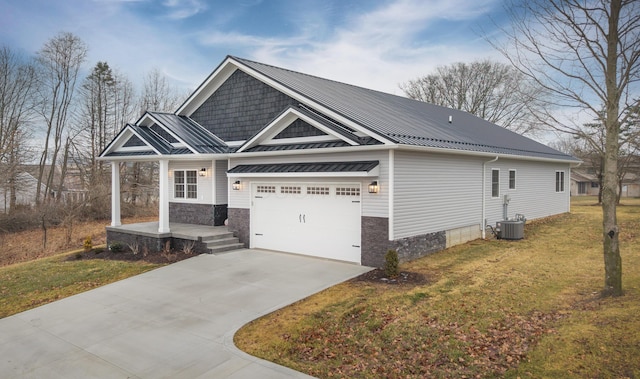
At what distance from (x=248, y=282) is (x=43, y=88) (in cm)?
2569

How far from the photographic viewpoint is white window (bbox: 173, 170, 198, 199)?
52.4 feet

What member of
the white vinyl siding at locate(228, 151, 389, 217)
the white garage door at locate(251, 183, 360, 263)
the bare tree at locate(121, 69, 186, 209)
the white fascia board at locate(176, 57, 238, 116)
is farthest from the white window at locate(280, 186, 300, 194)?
the bare tree at locate(121, 69, 186, 209)

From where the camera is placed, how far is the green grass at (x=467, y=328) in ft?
17.0

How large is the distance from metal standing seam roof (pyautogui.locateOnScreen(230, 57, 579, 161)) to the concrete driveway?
3.98 m

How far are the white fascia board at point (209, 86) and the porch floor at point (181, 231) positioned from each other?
15.9 feet

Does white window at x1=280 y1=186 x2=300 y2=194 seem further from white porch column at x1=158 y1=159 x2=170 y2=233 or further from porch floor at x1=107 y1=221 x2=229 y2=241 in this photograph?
white porch column at x1=158 y1=159 x2=170 y2=233

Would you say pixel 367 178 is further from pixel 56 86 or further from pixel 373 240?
pixel 56 86

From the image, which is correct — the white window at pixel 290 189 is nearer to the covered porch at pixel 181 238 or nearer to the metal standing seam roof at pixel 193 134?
the covered porch at pixel 181 238

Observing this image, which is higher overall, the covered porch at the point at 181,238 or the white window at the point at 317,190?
the white window at the point at 317,190

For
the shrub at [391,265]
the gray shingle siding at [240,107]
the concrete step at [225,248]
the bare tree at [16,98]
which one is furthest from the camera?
the bare tree at [16,98]

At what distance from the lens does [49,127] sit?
27703 millimetres

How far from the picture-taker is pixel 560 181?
71.2 ft

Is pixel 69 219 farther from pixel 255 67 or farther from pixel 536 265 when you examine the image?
pixel 536 265

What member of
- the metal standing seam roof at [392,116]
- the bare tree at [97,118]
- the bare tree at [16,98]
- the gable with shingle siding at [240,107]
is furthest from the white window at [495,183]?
the bare tree at [16,98]
